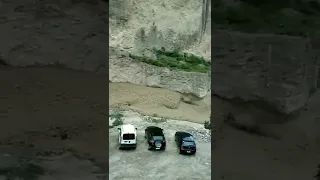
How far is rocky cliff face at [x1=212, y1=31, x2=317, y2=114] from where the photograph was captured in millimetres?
2262

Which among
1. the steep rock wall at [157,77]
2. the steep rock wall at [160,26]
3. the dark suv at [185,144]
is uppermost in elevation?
the steep rock wall at [160,26]

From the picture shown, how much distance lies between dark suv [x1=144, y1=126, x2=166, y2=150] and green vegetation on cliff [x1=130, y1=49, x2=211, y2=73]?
1.13 m

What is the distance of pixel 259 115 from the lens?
236 centimetres

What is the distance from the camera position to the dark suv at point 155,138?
7.93ft

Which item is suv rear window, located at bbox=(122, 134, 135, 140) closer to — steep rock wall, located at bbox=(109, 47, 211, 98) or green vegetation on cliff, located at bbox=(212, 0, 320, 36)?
green vegetation on cliff, located at bbox=(212, 0, 320, 36)

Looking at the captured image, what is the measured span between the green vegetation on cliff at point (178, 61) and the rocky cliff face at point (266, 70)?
1074 millimetres
